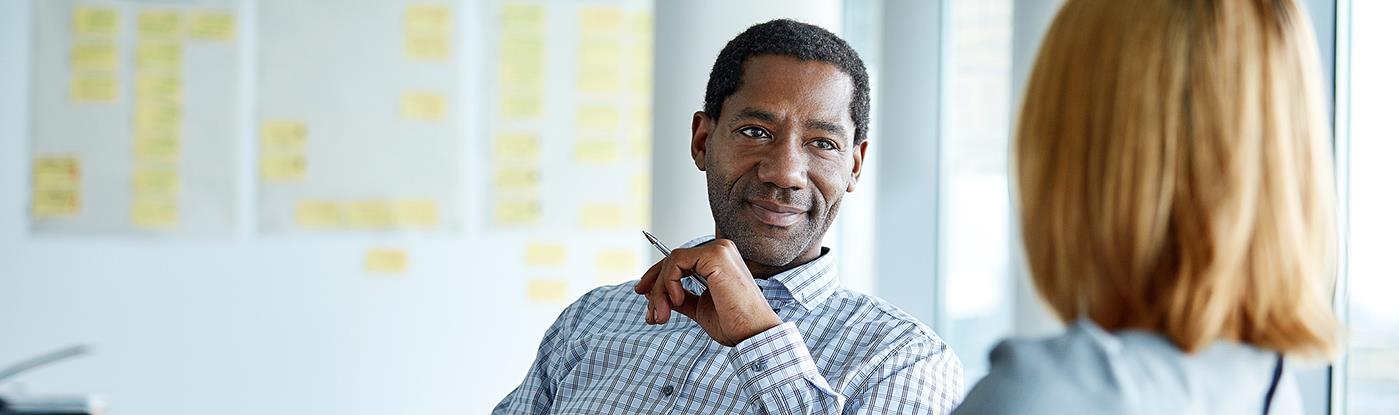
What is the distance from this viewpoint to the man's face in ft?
5.58

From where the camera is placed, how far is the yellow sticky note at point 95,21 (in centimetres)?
306

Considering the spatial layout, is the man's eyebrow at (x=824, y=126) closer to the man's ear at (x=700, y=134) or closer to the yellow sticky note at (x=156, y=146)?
the man's ear at (x=700, y=134)

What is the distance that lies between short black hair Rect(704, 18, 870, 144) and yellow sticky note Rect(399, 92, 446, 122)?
160 cm

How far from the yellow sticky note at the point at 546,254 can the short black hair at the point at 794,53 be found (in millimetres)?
1594

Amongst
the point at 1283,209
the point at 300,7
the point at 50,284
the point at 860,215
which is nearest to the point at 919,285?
the point at 860,215

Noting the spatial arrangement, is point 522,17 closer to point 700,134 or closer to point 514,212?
point 514,212

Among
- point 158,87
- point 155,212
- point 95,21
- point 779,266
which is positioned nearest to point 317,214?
point 155,212

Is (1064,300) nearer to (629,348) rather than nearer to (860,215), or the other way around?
(629,348)

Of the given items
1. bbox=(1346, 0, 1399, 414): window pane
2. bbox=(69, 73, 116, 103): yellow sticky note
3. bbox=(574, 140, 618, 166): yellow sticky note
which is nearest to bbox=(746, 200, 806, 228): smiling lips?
bbox=(1346, 0, 1399, 414): window pane

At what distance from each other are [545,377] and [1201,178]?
1.28 meters

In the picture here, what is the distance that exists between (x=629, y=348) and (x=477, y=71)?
68.3 inches

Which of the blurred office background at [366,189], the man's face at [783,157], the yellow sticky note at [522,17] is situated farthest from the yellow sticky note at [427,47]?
the man's face at [783,157]

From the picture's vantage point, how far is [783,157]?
1692 millimetres

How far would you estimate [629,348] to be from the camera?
5.80ft
